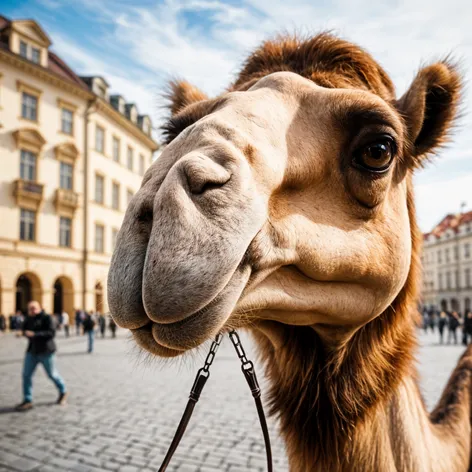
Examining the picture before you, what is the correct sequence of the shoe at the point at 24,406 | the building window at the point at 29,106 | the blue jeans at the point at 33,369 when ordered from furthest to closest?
the building window at the point at 29,106 → the blue jeans at the point at 33,369 → the shoe at the point at 24,406

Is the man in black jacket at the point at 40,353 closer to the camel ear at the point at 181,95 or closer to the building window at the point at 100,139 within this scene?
the camel ear at the point at 181,95

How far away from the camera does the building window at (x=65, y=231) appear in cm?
3116

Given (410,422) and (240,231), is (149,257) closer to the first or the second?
(240,231)

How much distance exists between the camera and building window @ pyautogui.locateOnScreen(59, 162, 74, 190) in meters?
31.5

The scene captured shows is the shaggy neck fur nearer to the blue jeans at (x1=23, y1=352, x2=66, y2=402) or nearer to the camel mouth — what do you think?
the camel mouth

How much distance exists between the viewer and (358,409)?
161 centimetres

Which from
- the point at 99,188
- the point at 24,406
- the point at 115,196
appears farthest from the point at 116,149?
the point at 24,406

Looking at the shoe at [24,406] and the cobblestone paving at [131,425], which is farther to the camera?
the shoe at [24,406]

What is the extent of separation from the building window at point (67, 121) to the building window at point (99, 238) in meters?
7.43

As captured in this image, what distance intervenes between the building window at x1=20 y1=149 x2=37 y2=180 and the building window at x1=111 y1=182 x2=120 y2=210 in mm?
6996

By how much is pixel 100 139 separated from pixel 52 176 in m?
5.57

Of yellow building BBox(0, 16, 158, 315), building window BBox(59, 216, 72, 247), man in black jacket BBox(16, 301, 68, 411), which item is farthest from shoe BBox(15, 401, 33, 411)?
building window BBox(59, 216, 72, 247)

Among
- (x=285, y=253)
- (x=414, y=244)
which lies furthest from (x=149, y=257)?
(x=414, y=244)

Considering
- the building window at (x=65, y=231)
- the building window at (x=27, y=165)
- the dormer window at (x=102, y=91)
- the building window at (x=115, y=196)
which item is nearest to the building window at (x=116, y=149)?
the building window at (x=115, y=196)
